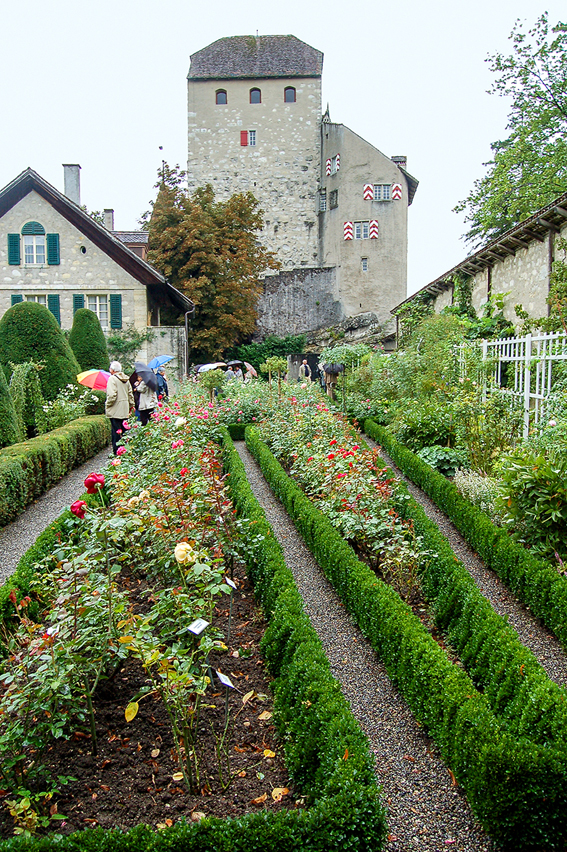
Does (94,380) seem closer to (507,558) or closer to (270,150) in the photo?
(507,558)

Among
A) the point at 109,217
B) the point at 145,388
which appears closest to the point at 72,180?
the point at 109,217

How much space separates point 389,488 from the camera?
20.4ft

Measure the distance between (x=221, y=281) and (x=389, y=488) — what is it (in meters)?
20.7

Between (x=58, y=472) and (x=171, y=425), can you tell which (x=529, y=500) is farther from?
(x=58, y=472)

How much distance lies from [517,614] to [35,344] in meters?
11.4

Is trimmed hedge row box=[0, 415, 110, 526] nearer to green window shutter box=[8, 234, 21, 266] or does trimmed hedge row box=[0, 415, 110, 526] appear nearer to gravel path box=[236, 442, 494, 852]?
gravel path box=[236, 442, 494, 852]

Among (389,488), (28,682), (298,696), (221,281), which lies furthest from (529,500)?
(221,281)

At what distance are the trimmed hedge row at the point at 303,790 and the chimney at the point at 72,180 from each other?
2362cm

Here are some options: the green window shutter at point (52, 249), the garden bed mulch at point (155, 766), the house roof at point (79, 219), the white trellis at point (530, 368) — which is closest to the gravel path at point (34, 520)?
the garden bed mulch at point (155, 766)

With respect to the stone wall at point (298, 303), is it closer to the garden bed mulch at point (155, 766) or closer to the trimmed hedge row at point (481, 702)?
the trimmed hedge row at point (481, 702)

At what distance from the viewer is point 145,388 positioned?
10789 millimetres

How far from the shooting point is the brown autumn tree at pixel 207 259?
25.0 m

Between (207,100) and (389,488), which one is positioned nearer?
(389,488)

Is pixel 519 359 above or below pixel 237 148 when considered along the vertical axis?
below
